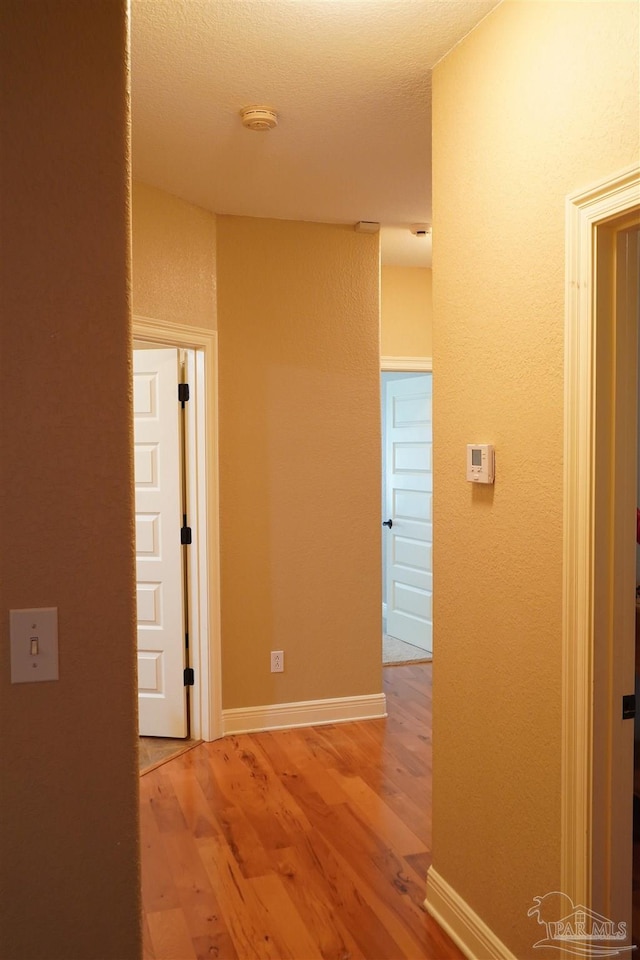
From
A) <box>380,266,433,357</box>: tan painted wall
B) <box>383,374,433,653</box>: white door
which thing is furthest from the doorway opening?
<box>380,266,433,357</box>: tan painted wall

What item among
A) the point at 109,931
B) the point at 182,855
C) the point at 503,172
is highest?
the point at 503,172

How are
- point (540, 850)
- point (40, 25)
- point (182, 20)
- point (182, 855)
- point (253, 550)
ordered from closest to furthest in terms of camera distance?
1. point (40, 25)
2. point (540, 850)
3. point (182, 20)
4. point (182, 855)
5. point (253, 550)

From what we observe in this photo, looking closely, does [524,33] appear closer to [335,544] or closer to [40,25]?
[40,25]

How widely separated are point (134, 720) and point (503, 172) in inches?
66.1

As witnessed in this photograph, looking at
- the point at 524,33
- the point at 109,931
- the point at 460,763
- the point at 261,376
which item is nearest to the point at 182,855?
the point at 460,763

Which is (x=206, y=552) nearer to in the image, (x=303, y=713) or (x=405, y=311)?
(x=303, y=713)

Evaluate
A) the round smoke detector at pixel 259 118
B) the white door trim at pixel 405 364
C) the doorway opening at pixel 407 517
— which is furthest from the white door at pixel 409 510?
the round smoke detector at pixel 259 118

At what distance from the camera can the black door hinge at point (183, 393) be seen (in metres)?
4.09

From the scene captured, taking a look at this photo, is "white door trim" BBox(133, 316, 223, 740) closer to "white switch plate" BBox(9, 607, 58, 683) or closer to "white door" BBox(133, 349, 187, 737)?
"white door" BBox(133, 349, 187, 737)

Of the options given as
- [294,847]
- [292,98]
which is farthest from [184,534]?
[292,98]

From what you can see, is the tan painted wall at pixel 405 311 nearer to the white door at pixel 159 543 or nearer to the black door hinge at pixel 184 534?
the white door at pixel 159 543

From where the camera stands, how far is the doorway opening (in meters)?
5.91

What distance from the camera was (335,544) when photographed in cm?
437

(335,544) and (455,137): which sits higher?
(455,137)
